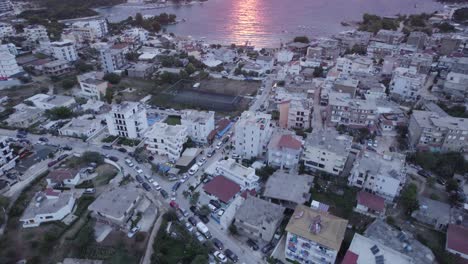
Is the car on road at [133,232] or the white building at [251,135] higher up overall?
the white building at [251,135]

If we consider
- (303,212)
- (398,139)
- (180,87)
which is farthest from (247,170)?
(180,87)

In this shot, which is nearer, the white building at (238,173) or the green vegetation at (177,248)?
the green vegetation at (177,248)

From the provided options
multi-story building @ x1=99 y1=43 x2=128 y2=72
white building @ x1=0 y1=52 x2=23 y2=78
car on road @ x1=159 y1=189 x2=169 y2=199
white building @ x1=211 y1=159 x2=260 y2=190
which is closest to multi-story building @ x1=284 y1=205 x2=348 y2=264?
white building @ x1=211 y1=159 x2=260 y2=190

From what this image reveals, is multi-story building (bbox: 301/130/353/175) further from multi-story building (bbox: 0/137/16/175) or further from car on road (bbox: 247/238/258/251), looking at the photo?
multi-story building (bbox: 0/137/16/175)

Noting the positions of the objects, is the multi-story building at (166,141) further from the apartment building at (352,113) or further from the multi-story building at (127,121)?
the apartment building at (352,113)

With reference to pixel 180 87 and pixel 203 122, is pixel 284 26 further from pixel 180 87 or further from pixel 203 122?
pixel 203 122

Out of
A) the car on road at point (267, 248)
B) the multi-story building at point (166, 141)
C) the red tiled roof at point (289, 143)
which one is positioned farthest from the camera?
the multi-story building at point (166, 141)

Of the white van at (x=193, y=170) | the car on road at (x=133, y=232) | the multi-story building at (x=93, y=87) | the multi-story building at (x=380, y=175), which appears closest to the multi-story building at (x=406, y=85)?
the multi-story building at (x=380, y=175)
